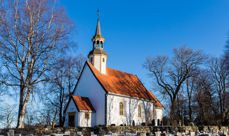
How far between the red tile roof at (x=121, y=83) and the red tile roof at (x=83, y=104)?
2.76 m

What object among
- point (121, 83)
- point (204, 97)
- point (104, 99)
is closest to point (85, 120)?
point (104, 99)

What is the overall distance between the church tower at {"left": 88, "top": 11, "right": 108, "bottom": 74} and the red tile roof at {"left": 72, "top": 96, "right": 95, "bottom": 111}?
4.68m

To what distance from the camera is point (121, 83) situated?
94.7 ft

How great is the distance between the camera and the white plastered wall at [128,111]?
24.3 metres

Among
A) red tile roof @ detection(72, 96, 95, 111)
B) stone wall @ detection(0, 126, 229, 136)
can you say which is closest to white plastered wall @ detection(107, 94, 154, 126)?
red tile roof @ detection(72, 96, 95, 111)

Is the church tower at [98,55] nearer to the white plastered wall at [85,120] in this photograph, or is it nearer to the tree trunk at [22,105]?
the white plastered wall at [85,120]

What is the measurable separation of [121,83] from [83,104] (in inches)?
280

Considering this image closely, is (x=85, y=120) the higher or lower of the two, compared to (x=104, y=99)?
lower

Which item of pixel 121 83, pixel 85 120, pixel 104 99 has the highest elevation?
pixel 121 83

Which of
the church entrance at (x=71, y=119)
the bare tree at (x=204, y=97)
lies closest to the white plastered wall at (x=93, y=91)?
the church entrance at (x=71, y=119)

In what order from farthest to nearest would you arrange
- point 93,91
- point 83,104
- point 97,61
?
1. point 97,61
2. point 93,91
3. point 83,104

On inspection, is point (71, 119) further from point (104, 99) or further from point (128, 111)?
point (128, 111)

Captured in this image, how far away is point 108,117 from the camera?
23.7 meters

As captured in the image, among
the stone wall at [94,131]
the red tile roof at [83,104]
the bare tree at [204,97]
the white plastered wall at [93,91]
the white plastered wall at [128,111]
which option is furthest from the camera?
the bare tree at [204,97]
